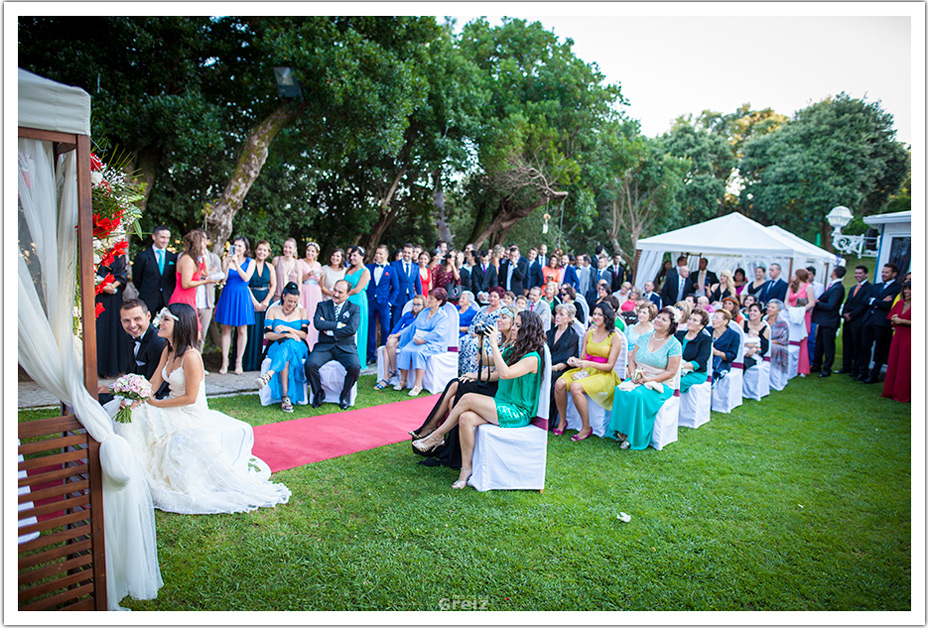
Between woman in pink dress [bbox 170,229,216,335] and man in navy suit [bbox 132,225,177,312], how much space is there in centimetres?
16

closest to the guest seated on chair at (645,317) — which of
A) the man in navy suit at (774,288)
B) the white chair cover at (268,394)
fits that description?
the white chair cover at (268,394)

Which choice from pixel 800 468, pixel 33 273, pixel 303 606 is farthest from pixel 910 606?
pixel 33 273

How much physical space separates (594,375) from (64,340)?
4.68 metres

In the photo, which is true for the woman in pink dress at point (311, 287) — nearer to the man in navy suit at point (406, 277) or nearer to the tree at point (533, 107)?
the man in navy suit at point (406, 277)

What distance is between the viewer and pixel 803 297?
1002 cm

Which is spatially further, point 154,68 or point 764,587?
point 154,68

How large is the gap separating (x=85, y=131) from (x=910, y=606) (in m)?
4.91

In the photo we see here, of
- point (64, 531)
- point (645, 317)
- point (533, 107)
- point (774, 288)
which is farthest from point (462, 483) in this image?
point (533, 107)

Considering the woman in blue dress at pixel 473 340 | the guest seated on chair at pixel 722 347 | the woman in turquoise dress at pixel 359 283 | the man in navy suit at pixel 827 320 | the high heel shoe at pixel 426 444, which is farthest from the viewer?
the man in navy suit at pixel 827 320

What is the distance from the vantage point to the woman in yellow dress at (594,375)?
5.79 m

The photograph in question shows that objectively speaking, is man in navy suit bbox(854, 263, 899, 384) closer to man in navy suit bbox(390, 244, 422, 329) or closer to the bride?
man in navy suit bbox(390, 244, 422, 329)

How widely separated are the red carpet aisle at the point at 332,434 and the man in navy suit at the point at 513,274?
493 centimetres

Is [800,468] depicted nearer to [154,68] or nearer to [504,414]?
[504,414]

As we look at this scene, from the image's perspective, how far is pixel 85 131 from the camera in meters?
2.63
